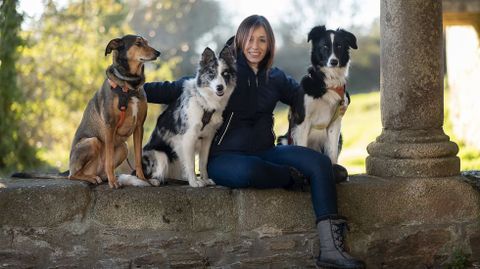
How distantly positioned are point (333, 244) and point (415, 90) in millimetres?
1155

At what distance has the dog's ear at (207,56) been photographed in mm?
3768

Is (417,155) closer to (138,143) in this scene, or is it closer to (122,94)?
(138,143)

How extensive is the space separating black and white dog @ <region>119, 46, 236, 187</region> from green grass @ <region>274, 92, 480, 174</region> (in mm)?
4761

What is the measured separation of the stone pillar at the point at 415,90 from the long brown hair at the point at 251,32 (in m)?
0.74

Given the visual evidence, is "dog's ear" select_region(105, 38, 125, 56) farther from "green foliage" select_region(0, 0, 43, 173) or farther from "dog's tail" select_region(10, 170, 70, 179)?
"green foliage" select_region(0, 0, 43, 173)

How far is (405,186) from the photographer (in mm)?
3918

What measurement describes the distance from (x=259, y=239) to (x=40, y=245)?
4.18 feet

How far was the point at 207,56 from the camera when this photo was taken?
3791 mm

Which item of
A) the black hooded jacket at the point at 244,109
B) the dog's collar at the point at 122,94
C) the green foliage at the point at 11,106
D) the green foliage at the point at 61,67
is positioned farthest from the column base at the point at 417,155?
the green foliage at the point at 61,67

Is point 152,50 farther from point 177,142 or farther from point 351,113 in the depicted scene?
point 351,113

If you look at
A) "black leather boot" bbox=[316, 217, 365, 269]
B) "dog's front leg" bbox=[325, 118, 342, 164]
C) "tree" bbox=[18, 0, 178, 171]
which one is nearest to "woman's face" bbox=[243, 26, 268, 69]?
"dog's front leg" bbox=[325, 118, 342, 164]

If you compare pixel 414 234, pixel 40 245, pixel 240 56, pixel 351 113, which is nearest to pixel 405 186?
pixel 414 234

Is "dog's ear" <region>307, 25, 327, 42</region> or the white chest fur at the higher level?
"dog's ear" <region>307, 25, 327, 42</region>

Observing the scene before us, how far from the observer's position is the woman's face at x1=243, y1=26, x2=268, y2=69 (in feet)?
13.0
